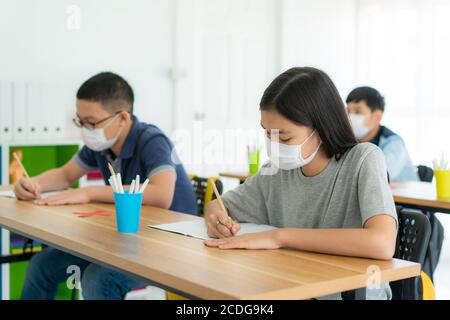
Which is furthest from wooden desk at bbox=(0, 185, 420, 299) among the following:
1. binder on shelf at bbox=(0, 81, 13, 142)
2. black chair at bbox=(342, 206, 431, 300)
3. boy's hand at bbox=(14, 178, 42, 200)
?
binder on shelf at bbox=(0, 81, 13, 142)

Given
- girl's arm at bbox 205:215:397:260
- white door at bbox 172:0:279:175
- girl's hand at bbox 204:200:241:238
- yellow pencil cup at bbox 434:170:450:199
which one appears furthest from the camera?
white door at bbox 172:0:279:175

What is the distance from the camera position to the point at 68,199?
2.53 m

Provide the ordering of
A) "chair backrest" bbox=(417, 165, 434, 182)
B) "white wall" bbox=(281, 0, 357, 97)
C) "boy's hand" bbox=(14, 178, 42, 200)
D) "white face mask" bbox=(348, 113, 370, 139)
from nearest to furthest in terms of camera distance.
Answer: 1. "boy's hand" bbox=(14, 178, 42, 200)
2. "chair backrest" bbox=(417, 165, 434, 182)
3. "white face mask" bbox=(348, 113, 370, 139)
4. "white wall" bbox=(281, 0, 357, 97)

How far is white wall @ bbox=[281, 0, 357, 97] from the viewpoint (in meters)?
5.85

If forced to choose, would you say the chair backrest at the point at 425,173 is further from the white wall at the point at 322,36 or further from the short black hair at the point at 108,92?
the white wall at the point at 322,36

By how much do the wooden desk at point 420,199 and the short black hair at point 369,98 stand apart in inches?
29.0

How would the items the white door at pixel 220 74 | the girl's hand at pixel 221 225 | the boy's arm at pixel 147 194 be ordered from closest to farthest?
the girl's hand at pixel 221 225 → the boy's arm at pixel 147 194 → the white door at pixel 220 74

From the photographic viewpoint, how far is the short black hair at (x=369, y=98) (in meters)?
4.07

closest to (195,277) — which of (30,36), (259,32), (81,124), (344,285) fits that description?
(344,285)

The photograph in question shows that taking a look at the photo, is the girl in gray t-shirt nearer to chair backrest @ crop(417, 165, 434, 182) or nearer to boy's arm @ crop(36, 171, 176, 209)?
boy's arm @ crop(36, 171, 176, 209)

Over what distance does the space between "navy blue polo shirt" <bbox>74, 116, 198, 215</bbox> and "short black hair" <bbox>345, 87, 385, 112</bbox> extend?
169 centimetres

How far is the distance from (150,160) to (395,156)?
1.75 metres

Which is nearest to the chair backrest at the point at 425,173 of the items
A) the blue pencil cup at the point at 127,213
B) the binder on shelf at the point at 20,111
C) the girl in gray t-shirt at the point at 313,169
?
the girl in gray t-shirt at the point at 313,169

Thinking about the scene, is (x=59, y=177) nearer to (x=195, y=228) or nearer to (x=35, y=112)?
(x=35, y=112)
